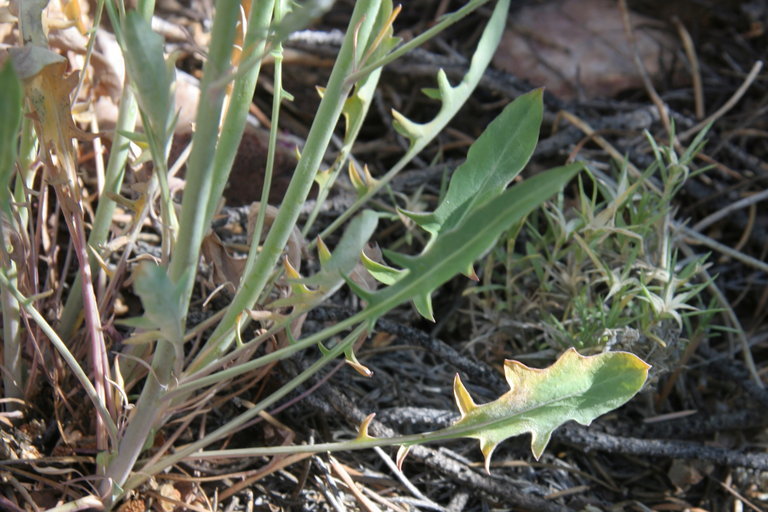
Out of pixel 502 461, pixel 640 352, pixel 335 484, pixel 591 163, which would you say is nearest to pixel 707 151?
pixel 591 163

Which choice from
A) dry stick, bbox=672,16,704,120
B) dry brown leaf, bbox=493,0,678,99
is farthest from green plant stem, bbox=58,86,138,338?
dry stick, bbox=672,16,704,120

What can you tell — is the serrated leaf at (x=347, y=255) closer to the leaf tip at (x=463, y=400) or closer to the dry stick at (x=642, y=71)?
the leaf tip at (x=463, y=400)

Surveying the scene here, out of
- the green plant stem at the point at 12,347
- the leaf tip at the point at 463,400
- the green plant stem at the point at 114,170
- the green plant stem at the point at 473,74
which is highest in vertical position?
the green plant stem at the point at 473,74

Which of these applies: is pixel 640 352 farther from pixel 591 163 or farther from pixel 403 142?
pixel 403 142

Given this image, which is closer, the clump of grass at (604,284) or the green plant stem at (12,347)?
the green plant stem at (12,347)

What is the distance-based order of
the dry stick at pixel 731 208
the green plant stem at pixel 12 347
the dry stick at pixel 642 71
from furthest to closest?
1. the dry stick at pixel 642 71
2. the dry stick at pixel 731 208
3. the green plant stem at pixel 12 347

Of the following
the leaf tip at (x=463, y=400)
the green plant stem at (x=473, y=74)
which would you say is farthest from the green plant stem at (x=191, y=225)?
the leaf tip at (x=463, y=400)
